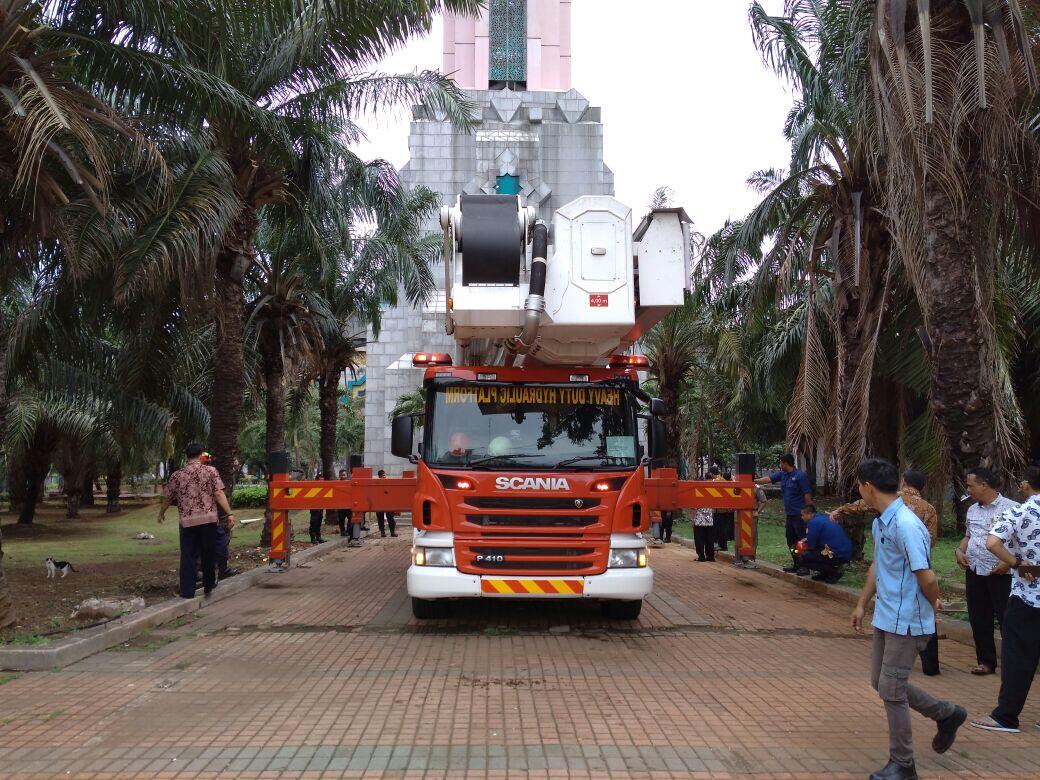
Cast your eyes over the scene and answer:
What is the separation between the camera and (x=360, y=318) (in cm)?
2420

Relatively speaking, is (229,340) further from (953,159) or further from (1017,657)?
(1017,657)

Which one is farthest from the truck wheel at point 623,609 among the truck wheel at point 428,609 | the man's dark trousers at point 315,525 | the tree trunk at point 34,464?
the tree trunk at point 34,464

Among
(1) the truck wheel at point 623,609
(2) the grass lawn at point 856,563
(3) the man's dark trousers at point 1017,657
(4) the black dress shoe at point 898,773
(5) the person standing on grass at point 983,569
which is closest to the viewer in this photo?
(4) the black dress shoe at point 898,773

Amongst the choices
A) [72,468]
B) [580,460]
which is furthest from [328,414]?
[580,460]

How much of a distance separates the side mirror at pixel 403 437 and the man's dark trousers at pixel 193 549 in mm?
2693

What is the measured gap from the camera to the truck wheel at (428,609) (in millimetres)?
9587

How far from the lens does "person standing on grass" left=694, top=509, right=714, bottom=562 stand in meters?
16.4

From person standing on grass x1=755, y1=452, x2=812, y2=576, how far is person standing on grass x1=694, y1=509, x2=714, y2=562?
254 centimetres

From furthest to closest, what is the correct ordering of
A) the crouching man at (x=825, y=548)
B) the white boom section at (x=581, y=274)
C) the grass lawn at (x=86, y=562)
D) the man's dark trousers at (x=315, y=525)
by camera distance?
the man's dark trousers at (x=315, y=525), the crouching man at (x=825, y=548), the grass lawn at (x=86, y=562), the white boom section at (x=581, y=274)

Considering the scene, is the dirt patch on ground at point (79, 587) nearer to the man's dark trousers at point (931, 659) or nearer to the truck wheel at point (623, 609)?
the truck wheel at point (623, 609)

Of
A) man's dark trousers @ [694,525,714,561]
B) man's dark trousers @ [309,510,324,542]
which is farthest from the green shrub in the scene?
man's dark trousers @ [694,525,714,561]

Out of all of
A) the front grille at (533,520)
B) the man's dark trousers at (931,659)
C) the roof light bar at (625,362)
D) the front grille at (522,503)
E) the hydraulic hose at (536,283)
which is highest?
the hydraulic hose at (536,283)

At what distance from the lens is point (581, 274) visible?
8.70 m

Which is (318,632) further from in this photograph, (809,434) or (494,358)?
(809,434)
